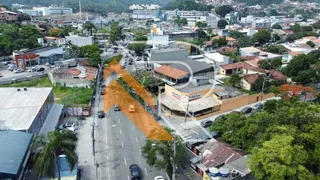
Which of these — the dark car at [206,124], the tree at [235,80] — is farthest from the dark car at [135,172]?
the tree at [235,80]

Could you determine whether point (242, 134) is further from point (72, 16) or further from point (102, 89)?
point (72, 16)

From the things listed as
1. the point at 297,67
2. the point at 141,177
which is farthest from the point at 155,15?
the point at 141,177

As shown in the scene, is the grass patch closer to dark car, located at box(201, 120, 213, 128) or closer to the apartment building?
dark car, located at box(201, 120, 213, 128)

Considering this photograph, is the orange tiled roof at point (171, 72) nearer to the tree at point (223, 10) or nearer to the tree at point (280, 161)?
the tree at point (280, 161)

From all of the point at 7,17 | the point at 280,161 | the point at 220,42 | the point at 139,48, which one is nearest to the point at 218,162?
the point at 280,161

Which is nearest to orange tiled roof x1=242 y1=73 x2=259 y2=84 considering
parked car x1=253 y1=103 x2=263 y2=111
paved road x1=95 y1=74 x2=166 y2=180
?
parked car x1=253 y1=103 x2=263 y2=111

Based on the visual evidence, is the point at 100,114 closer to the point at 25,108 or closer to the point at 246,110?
the point at 25,108
